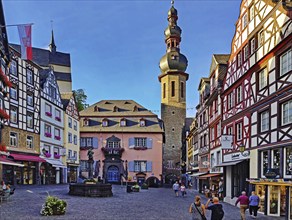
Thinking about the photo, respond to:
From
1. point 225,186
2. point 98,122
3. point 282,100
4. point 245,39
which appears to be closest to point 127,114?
point 98,122

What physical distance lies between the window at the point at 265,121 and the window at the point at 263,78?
5.06ft

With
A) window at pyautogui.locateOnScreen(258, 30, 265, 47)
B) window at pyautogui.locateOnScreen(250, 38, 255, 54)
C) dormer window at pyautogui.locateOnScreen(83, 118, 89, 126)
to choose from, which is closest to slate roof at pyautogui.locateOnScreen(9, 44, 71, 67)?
dormer window at pyautogui.locateOnScreen(83, 118, 89, 126)

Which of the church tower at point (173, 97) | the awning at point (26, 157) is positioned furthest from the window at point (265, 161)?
the church tower at point (173, 97)

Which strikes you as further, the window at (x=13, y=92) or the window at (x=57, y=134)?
the window at (x=57, y=134)

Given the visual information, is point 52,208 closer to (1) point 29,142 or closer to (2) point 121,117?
(1) point 29,142

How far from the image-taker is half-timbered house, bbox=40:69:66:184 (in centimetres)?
4178

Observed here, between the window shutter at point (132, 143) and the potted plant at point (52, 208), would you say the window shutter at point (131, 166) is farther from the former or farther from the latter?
the potted plant at point (52, 208)

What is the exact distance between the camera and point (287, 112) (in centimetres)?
1820

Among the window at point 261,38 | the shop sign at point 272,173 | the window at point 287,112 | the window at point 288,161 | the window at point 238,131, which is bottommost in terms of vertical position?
the shop sign at point 272,173

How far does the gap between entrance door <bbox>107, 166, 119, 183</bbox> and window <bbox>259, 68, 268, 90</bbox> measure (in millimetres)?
37135

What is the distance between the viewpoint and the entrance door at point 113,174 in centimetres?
5581

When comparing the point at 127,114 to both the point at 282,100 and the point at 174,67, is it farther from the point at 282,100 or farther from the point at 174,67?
the point at 282,100

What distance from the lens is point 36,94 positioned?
40.2 m

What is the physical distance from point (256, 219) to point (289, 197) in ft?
6.40
